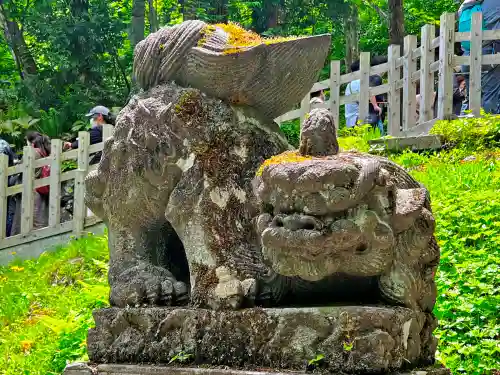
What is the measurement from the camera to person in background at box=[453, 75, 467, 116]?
11.6m

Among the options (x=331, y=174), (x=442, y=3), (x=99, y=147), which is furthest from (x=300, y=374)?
(x=442, y=3)

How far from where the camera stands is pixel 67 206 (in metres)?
12.0

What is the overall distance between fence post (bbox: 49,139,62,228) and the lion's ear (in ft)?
30.1

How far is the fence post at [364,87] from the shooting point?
11797 millimetres

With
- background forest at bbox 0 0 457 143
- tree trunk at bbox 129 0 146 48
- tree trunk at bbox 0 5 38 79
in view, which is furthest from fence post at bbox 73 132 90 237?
tree trunk at bbox 0 5 38 79

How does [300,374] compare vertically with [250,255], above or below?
below

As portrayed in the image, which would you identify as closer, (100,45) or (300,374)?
(300,374)

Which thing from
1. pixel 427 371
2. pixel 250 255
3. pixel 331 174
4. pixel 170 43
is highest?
pixel 170 43

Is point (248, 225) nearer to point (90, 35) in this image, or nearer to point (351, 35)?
point (90, 35)

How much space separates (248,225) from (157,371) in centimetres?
71

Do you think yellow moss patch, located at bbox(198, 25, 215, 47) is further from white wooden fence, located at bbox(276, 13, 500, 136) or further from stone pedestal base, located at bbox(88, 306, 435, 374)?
white wooden fence, located at bbox(276, 13, 500, 136)

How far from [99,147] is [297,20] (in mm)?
8558

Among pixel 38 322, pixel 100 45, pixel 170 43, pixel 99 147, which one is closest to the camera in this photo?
pixel 170 43

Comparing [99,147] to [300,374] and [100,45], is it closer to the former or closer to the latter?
[100,45]
